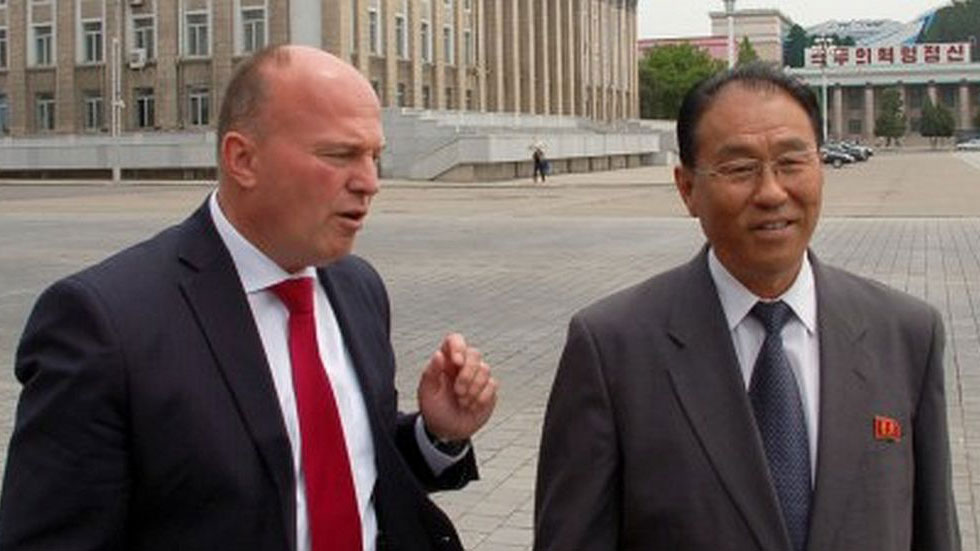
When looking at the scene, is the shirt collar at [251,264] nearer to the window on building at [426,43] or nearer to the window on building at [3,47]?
the window on building at [426,43]

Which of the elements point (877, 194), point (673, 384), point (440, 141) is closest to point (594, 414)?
point (673, 384)

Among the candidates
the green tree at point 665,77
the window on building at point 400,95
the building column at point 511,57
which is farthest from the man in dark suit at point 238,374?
the green tree at point 665,77

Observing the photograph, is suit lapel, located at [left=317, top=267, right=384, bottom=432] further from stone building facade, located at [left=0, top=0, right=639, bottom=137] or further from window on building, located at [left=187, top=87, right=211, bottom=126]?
window on building, located at [left=187, top=87, right=211, bottom=126]

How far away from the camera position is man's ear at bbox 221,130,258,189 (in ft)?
7.32

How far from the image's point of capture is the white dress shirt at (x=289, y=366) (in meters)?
2.25

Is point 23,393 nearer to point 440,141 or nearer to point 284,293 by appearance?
point 284,293

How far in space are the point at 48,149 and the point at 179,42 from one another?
730 centimetres

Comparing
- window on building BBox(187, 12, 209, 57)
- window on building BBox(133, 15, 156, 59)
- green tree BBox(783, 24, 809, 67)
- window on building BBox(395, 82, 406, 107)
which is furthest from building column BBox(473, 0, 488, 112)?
green tree BBox(783, 24, 809, 67)

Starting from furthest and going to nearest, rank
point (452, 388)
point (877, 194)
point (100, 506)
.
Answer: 1. point (877, 194)
2. point (452, 388)
3. point (100, 506)

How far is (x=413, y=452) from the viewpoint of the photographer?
259 cm

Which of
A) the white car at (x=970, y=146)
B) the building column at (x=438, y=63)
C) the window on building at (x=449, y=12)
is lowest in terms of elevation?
the white car at (x=970, y=146)

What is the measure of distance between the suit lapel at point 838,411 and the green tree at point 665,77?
117 m

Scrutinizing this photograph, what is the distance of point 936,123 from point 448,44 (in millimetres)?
80733

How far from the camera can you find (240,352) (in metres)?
2.21
